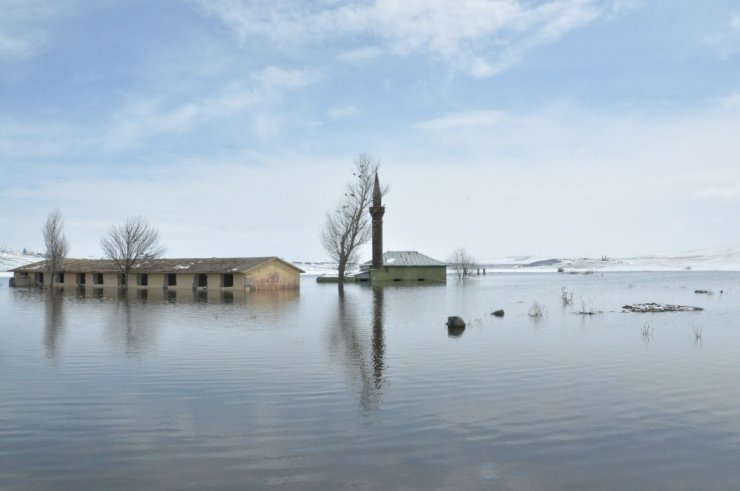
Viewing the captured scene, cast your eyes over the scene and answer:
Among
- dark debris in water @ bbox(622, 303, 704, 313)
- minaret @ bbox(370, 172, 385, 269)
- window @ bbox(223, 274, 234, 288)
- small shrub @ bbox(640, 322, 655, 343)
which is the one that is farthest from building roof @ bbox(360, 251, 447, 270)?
small shrub @ bbox(640, 322, 655, 343)

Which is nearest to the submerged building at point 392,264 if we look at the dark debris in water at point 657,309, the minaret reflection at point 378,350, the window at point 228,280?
the window at point 228,280

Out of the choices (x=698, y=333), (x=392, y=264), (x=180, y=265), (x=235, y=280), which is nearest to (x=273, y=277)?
(x=235, y=280)

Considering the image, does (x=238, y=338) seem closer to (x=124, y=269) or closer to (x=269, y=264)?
(x=269, y=264)

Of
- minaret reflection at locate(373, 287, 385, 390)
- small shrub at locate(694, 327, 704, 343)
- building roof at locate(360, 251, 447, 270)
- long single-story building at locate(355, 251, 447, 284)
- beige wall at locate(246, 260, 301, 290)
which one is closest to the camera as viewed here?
minaret reflection at locate(373, 287, 385, 390)

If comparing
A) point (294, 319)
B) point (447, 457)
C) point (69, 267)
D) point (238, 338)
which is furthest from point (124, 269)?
point (447, 457)

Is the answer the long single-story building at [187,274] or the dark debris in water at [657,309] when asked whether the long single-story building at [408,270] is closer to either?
the long single-story building at [187,274]

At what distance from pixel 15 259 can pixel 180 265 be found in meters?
111

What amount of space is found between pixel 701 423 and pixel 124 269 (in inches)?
2282

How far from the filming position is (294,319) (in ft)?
81.8

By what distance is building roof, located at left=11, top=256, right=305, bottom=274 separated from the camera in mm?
51938

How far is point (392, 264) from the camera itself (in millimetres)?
76750

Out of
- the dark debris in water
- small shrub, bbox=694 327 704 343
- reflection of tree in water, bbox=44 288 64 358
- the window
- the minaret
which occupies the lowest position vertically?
small shrub, bbox=694 327 704 343

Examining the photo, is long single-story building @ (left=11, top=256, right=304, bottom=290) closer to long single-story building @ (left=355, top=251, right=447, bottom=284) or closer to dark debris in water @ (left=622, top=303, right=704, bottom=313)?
long single-story building @ (left=355, top=251, right=447, bottom=284)

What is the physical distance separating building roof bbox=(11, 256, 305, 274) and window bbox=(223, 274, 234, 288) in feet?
3.63
